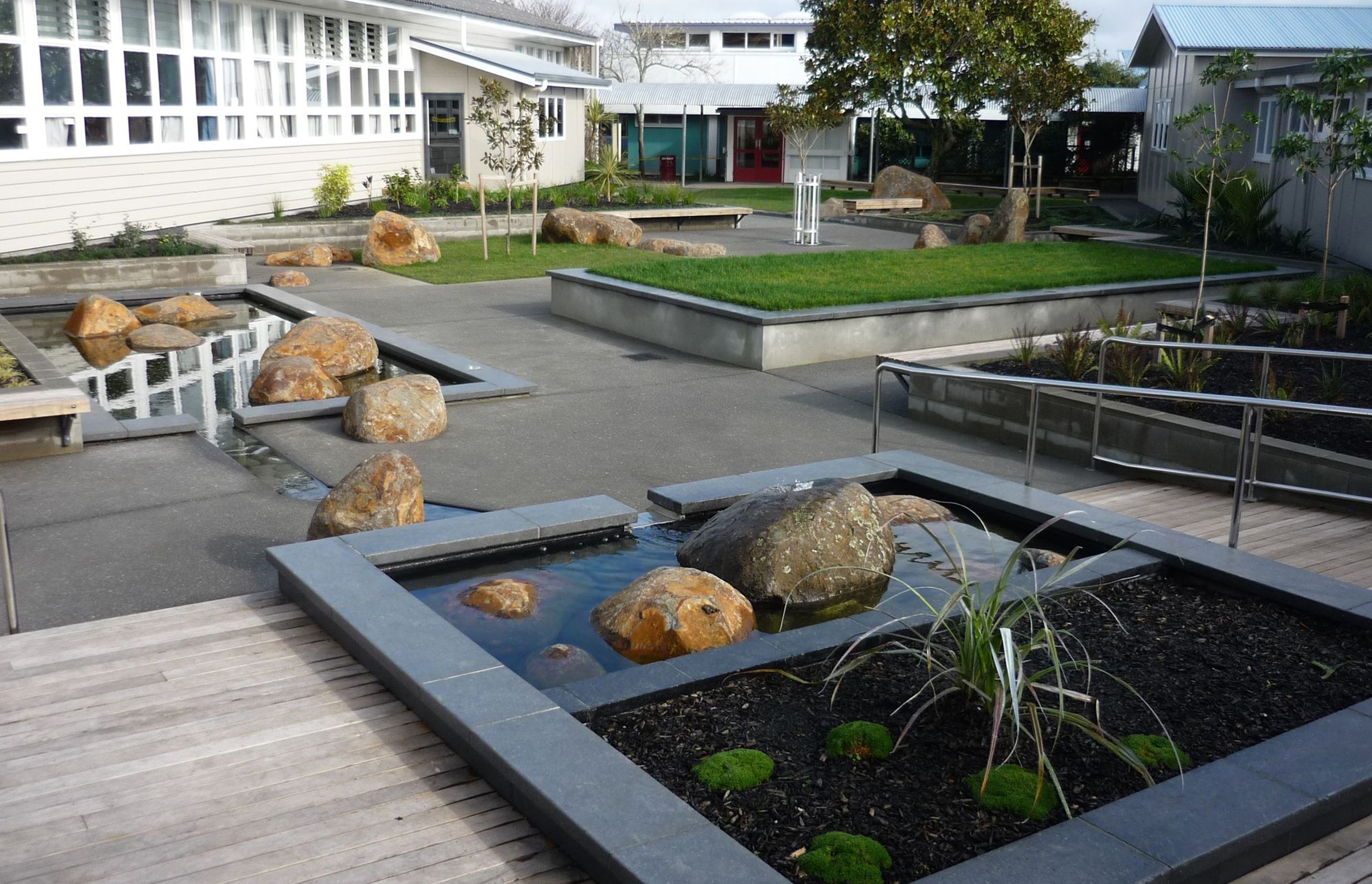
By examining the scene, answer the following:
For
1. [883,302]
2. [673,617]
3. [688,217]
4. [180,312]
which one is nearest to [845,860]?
[673,617]

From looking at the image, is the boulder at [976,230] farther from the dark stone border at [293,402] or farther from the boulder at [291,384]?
the boulder at [291,384]

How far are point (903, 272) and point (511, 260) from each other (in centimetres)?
716

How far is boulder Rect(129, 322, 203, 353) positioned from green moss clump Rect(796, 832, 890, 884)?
36.0 feet

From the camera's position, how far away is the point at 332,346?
11.3 metres

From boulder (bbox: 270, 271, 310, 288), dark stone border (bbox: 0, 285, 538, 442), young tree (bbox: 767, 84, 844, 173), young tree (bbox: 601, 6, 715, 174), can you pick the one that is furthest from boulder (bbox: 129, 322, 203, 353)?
young tree (bbox: 601, 6, 715, 174)

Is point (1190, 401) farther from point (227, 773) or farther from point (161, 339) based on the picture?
point (161, 339)

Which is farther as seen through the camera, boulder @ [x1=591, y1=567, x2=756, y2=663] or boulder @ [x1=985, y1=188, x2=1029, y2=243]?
boulder @ [x1=985, y1=188, x2=1029, y2=243]

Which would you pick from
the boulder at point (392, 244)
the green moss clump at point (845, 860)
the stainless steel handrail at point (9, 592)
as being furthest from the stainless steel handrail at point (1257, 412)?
the boulder at point (392, 244)

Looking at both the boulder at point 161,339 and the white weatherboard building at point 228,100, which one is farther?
the white weatherboard building at point 228,100

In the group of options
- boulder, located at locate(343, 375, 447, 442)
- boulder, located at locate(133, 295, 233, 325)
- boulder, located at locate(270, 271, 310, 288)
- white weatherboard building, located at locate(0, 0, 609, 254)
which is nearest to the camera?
boulder, located at locate(343, 375, 447, 442)

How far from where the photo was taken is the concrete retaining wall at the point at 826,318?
459 inches

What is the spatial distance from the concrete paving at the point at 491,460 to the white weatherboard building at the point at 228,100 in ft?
25.9

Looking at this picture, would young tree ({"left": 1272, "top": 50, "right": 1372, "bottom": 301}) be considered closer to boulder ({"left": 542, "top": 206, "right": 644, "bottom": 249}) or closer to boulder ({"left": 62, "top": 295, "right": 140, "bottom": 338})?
boulder ({"left": 542, "top": 206, "right": 644, "bottom": 249})

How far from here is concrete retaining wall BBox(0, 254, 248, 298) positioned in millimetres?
14930
